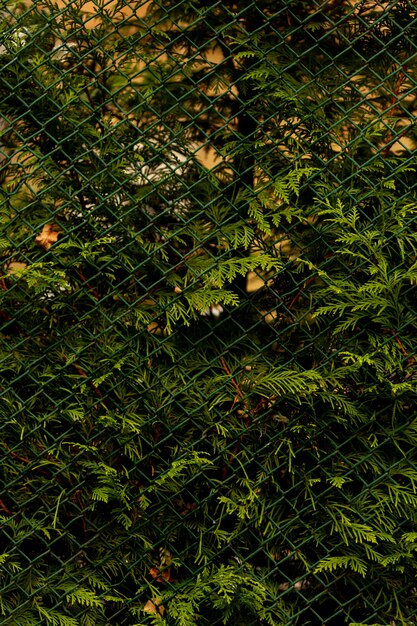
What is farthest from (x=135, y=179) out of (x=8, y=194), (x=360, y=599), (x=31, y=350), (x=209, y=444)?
(x=360, y=599)

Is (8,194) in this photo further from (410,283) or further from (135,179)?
(410,283)

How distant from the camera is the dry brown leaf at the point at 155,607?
2801mm

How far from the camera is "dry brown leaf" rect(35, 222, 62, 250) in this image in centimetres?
295

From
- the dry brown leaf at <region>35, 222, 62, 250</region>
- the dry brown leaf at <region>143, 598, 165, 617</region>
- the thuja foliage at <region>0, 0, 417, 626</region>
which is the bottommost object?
the dry brown leaf at <region>143, 598, 165, 617</region>

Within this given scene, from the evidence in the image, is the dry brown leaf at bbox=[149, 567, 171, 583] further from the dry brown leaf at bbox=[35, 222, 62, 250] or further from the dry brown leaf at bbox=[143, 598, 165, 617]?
the dry brown leaf at bbox=[35, 222, 62, 250]

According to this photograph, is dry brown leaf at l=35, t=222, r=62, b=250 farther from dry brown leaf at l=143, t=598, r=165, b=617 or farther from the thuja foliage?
dry brown leaf at l=143, t=598, r=165, b=617

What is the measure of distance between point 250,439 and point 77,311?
788 mm

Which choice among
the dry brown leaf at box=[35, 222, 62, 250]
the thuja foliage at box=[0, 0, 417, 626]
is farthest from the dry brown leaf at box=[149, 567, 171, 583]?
the dry brown leaf at box=[35, 222, 62, 250]

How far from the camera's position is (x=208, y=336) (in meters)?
2.89

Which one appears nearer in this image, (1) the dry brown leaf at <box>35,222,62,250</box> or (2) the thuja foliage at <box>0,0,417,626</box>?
(2) the thuja foliage at <box>0,0,417,626</box>

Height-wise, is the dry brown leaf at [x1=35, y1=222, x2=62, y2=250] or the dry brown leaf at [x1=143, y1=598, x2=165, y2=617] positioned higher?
the dry brown leaf at [x1=35, y1=222, x2=62, y2=250]

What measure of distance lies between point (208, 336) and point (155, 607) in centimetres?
98

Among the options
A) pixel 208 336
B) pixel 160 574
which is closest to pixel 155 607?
pixel 160 574

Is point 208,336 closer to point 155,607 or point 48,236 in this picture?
point 48,236
